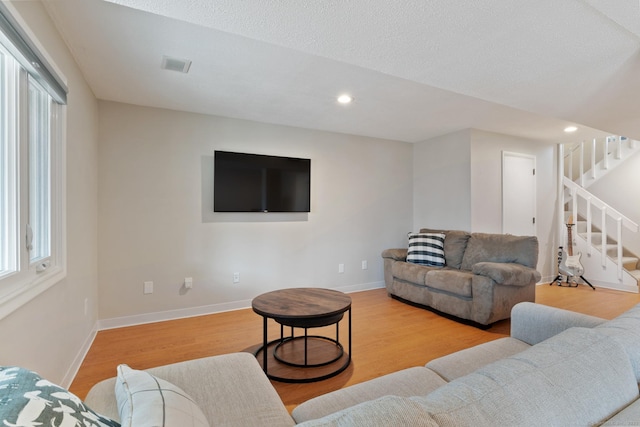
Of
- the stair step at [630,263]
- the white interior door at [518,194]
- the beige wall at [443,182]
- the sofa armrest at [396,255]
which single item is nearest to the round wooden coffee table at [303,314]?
the sofa armrest at [396,255]

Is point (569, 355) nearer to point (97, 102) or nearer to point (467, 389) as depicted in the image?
point (467, 389)

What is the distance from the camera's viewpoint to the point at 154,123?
11.3 feet

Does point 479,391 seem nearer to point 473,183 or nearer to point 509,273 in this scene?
point 509,273

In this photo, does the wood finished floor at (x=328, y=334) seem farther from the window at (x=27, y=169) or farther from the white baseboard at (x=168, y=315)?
the window at (x=27, y=169)

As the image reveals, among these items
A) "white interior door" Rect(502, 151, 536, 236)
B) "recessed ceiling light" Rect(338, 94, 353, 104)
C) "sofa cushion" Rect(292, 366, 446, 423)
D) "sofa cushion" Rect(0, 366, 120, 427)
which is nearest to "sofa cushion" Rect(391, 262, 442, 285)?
"white interior door" Rect(502, 151, 536, 236)

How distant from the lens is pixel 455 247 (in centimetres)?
405

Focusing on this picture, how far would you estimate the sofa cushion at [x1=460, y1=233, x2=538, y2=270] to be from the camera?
3436 mm

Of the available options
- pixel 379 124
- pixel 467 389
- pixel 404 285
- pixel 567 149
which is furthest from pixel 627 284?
pixel 467 389

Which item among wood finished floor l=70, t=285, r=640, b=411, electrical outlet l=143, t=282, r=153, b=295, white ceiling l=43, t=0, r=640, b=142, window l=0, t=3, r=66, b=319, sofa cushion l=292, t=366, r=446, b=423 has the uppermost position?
white ceiling l=43, t=0, r=640, b=142

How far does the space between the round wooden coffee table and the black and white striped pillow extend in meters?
1.87

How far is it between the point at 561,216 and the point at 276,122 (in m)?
4.98

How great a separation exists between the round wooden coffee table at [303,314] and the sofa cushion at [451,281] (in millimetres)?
1454

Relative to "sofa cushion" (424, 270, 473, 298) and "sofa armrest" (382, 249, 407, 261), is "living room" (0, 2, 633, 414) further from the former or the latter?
"sofa cushion" (424, 270, 473, 298)

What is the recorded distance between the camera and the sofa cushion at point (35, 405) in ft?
2.08
